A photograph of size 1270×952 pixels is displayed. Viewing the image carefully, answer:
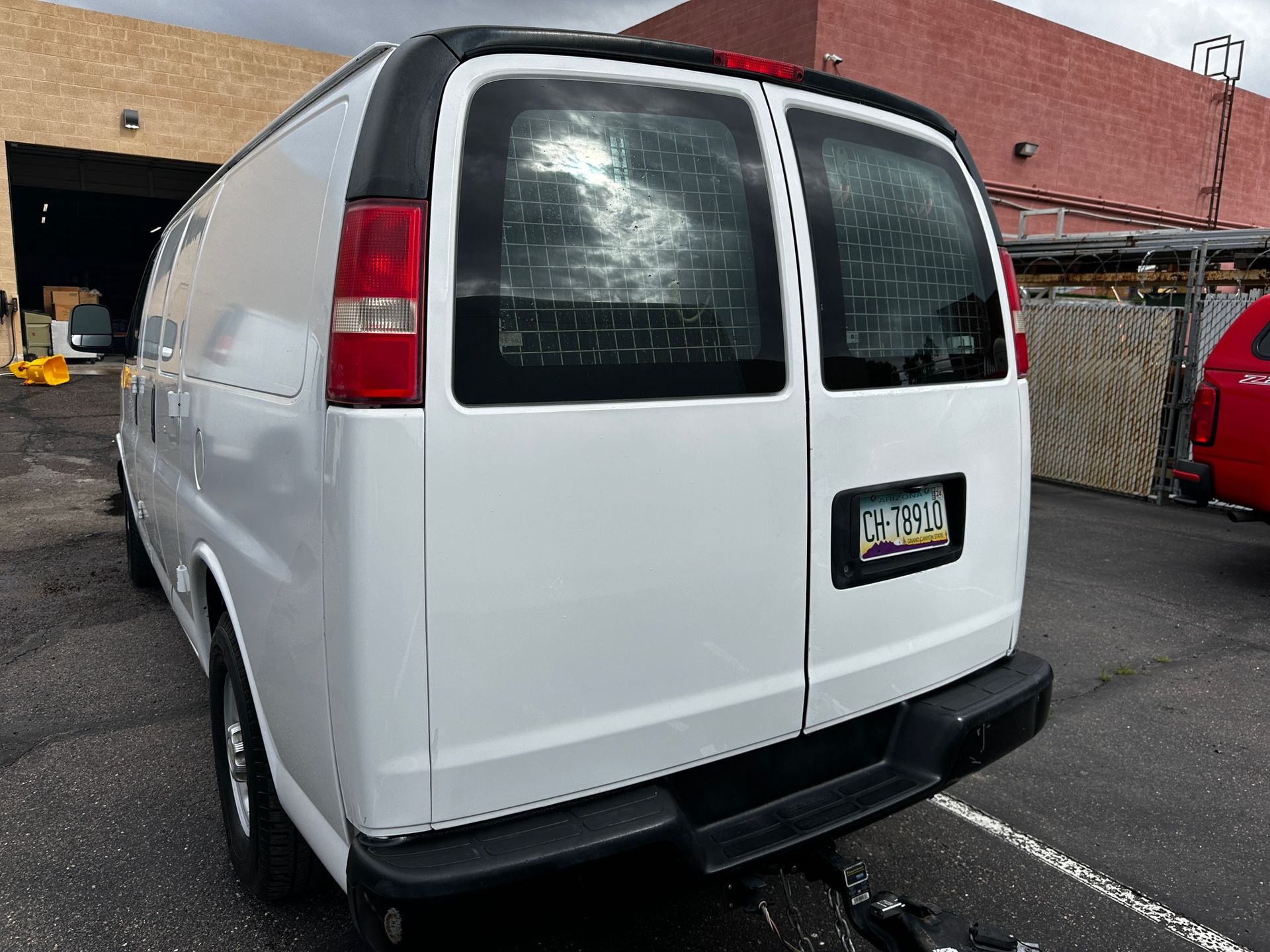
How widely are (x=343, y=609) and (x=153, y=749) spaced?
8.43ft

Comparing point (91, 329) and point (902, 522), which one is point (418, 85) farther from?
point (91, 329)

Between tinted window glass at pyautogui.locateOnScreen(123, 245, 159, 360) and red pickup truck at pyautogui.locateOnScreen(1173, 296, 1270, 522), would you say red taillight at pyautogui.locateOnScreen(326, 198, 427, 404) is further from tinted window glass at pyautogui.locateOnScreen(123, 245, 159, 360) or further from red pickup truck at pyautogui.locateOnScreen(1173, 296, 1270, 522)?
red pickup truck at pyautogui.locateOnScreen(1173, 296, 1270, 522)

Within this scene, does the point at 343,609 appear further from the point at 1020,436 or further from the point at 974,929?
the point at 1020,436

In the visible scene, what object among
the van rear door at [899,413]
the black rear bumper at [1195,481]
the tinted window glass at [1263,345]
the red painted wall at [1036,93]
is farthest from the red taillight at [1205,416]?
the red painted wall at [1036,93]

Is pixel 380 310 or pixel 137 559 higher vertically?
pixel 380 310

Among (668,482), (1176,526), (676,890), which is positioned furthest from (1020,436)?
(1176,526)

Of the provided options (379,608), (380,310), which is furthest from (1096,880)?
(380,310)

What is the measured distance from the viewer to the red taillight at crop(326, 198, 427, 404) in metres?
1.76

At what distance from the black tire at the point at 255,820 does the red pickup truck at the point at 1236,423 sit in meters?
6.10

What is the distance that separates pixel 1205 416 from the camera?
634 centimetres

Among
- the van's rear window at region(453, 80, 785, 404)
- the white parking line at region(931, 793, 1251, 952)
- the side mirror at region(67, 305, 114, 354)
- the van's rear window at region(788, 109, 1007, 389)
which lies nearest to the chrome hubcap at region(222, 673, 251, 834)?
the van's rear window at region(453, 80, 785, 404)

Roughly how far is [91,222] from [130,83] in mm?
13546

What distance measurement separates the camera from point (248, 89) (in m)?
18.4

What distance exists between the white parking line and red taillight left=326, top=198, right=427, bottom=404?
2.24 m
